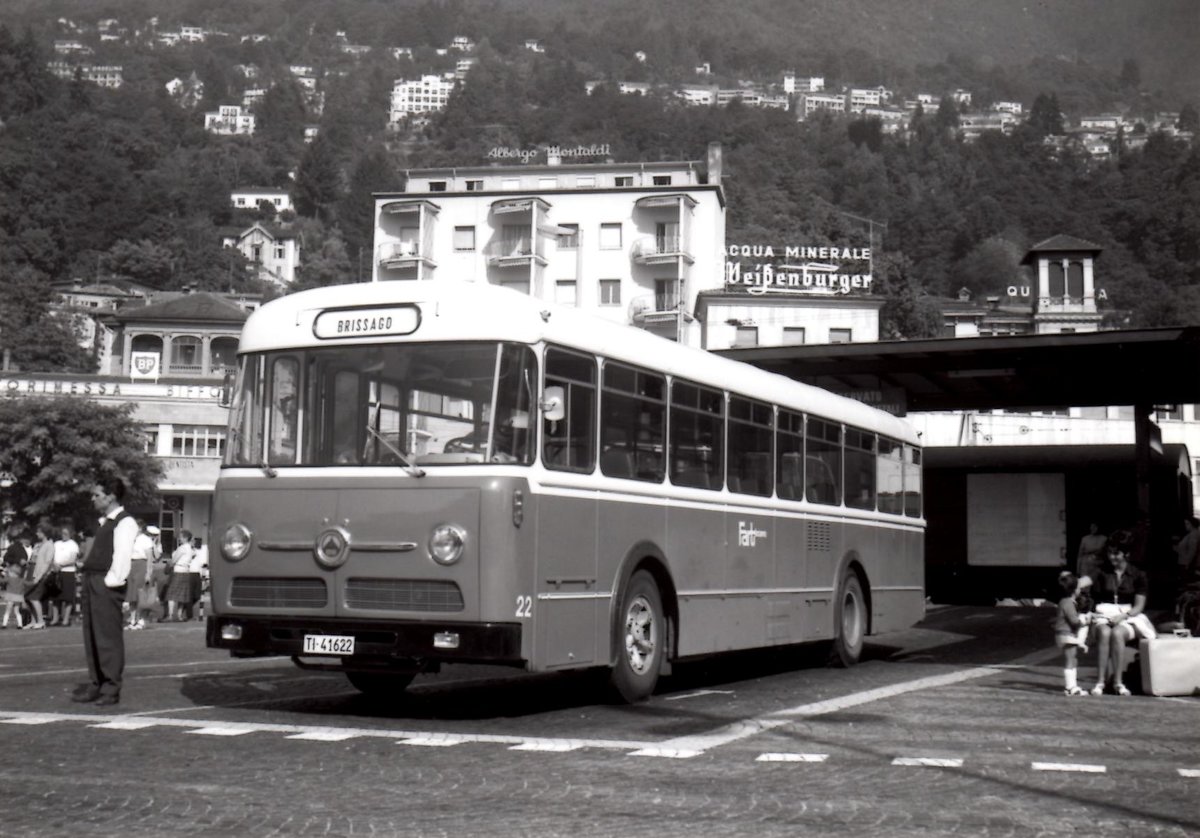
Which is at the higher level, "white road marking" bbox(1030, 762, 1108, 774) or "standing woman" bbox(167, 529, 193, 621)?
"standing woman" bbox(167, 529, 193, 621)

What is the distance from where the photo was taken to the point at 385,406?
11867 mm

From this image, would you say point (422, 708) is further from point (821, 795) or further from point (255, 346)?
point (821, 795)

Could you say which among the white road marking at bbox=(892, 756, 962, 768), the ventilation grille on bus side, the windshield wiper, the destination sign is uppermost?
the destination sign

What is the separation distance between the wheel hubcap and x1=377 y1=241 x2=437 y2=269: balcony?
73497 millimetres

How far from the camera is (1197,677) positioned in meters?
15.4

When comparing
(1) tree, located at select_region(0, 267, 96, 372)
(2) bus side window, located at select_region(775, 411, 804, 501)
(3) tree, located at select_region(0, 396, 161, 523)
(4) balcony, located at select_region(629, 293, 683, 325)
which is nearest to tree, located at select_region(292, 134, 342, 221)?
(1) tree, located at select_region(0, 267, 96, 372)

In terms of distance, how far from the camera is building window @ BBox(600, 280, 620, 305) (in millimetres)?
84500

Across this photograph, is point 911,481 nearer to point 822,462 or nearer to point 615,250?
point 822,462

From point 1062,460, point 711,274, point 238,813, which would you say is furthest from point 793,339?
point 238,813

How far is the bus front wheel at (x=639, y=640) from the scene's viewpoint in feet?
42.1

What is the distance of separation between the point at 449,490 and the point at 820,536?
7058 mm

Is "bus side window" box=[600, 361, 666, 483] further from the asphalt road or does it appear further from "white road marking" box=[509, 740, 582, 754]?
"white road marking" box=[509, 740, 582, 754]

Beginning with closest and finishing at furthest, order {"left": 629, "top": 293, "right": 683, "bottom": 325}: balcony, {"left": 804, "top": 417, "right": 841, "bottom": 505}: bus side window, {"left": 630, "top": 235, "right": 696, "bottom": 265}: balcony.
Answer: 1. {"left": 804, "top": 417, "right": 841, "bottom": 505}: bus side window
2. {"left": 629, "top": 293, "right": 683, "bottom": 325}: balcony
3. {"left": 630, "top": 235, "right": 696, "bottom": 265}: balcony

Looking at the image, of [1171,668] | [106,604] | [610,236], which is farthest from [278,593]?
[610,236]
